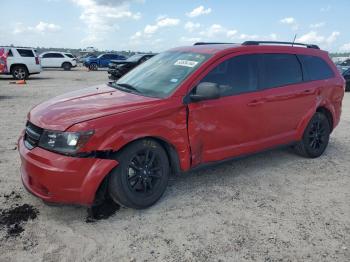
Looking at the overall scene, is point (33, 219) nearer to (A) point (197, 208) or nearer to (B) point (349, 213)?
(A) point (197, 208)

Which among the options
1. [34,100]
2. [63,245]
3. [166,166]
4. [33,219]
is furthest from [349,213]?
[34,100]

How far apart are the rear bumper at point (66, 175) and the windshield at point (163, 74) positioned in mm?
1121

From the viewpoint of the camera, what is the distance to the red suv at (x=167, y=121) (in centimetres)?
333

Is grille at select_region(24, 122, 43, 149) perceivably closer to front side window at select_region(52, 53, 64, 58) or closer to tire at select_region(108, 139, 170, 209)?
tire at select_region(108, 139, 170, 209)

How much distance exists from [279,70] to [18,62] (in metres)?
17.1

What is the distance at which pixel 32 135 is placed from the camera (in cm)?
357

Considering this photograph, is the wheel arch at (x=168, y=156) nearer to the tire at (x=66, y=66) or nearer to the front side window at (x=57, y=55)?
the tire at (x=66, y=66)

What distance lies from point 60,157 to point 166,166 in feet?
3.81

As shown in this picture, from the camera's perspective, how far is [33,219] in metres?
3.54

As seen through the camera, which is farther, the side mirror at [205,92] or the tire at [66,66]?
the tire at [66,66]

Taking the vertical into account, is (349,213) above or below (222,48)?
below

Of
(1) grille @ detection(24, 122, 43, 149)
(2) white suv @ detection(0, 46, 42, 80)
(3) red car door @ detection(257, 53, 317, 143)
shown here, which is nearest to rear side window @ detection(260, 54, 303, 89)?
(3) red car door @ detection(257, 53, 317, 143)

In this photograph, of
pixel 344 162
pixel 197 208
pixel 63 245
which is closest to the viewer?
pixel 63 245

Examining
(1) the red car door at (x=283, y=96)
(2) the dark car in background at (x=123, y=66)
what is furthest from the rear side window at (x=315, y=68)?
(2) the dark car in background at (x=123, y=66)
